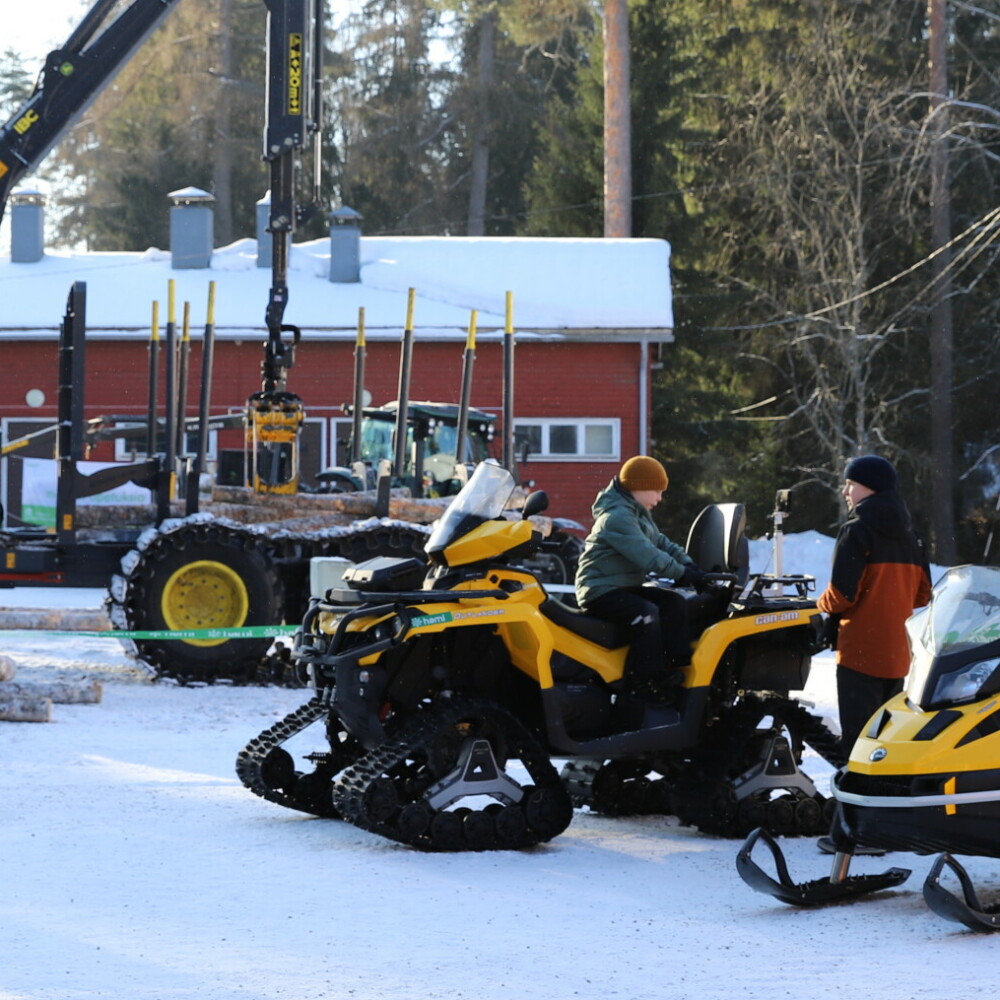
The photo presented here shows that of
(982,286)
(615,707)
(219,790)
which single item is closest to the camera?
(615,707)

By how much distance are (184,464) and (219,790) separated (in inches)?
251

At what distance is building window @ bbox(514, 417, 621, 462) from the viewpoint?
27.3 metres

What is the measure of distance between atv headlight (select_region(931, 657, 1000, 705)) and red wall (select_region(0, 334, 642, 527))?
20512mm

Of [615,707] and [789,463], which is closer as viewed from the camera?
[615,707]

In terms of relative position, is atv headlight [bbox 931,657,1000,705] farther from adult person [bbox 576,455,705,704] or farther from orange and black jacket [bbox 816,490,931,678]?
adult person [bbox 576,455,705,704]

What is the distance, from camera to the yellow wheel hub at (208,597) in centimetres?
1405

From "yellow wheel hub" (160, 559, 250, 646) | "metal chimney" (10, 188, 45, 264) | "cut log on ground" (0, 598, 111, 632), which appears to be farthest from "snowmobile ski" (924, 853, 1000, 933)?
"metal chimney" (10, 188, 45, 264)

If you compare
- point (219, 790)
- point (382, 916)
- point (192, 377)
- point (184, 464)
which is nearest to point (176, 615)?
point (184, 464)

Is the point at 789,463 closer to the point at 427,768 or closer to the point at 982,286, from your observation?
the point at 982,286

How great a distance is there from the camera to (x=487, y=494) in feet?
26.1

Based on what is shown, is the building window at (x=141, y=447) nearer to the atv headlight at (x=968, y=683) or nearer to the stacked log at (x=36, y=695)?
the stacked log at (x=36, y=695)

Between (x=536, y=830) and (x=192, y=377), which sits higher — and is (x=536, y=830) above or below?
below

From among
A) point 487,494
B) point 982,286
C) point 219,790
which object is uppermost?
point 982,286

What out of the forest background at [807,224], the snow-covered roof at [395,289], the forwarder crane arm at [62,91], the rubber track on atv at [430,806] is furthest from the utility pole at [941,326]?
the rubber track on atv at [430,806]
